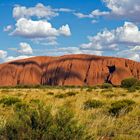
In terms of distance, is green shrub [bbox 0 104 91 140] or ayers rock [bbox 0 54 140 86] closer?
green shrub [bbox 0 104 91 140]

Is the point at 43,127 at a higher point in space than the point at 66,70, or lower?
lower

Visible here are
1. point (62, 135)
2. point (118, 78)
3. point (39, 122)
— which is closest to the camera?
point (62, 135)

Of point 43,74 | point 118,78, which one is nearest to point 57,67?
point 43,74

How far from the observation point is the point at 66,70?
176625 millimetres

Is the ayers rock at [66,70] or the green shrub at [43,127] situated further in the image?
the ayers rock at [66,70]

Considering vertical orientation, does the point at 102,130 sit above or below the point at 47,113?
below

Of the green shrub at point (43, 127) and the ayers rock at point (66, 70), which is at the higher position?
the ayers rock at point (66, 70)

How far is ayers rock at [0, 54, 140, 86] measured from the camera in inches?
6614

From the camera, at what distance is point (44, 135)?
7469 mm

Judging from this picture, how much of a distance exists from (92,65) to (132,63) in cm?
1814

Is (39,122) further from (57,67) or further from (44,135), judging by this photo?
(57,67)

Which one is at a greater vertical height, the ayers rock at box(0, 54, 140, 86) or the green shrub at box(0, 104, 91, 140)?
the ayers rock at box(0, 54, 140, 86)

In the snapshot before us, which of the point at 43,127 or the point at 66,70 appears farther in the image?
the point at 66,70

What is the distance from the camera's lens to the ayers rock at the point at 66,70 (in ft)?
551
